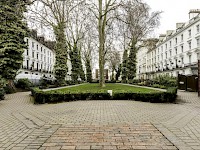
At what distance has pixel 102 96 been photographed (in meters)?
13.7

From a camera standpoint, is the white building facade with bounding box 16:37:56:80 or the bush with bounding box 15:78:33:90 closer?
the bush with bounding box 15:78:33:90

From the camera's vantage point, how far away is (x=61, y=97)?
13141mm

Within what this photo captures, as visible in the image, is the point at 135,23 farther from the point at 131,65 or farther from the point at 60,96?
the point at 60,96

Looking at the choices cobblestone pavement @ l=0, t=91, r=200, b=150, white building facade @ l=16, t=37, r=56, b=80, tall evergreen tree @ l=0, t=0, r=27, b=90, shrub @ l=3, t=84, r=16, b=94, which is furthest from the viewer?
white building facade @ l=16, t=37, r=56, b=80

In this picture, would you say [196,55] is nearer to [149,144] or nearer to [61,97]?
[61,97]

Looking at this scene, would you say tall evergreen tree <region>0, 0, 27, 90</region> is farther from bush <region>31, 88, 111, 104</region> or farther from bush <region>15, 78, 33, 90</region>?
bush <region>31, 88, 111, 104</region>

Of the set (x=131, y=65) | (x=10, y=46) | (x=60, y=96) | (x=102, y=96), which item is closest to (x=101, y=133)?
(x=60, y=96)

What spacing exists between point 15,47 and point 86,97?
9.12m

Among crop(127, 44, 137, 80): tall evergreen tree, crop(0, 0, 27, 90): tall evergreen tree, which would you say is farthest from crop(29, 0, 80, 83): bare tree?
crop(127, 44, 137, 80): tall evergreen tree

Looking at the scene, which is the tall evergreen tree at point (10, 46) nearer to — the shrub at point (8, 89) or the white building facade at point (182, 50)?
the shrub at point (8, 89)

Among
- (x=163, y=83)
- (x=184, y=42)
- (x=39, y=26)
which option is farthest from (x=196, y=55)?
(x=39, y=26)

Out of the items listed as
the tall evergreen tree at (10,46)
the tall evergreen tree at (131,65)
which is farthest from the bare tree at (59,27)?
the tall evergreen tree at (131,65)

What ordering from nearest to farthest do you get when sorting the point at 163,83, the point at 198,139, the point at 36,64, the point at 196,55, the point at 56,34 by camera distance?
1. the point at 198,139
2. the point at 56,34
3. the point at 163,83
4. the point at 196,55
5. the point at 36,64

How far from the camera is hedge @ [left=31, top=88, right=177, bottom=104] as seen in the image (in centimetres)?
1261
